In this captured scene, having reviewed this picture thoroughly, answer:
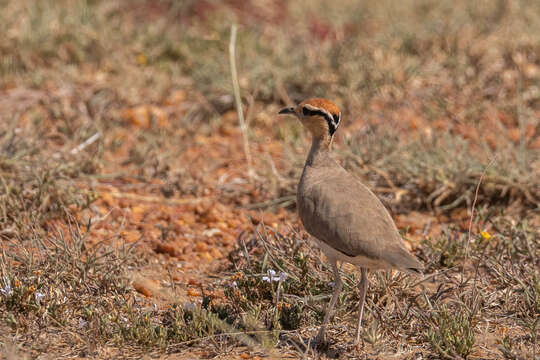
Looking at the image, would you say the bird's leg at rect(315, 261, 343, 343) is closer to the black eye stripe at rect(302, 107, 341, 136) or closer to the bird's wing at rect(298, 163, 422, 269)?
the bird's wing at rect(298, 163, 422, 269)

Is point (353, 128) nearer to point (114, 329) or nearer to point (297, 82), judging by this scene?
point (297, 82)

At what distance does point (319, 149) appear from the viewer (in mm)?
3910

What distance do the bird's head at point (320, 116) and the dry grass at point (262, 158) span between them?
2.06 ft

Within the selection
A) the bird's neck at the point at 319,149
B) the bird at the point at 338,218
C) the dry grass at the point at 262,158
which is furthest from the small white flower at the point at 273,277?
the bird's neck at the point at 319,149

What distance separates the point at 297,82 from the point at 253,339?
3.85 meters

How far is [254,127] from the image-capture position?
672cm

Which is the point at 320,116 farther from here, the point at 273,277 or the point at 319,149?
the point at 273,277

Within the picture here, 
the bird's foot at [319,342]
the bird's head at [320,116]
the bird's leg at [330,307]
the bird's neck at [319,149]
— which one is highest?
the bird's head at [320,116]

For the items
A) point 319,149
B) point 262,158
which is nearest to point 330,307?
point 319,149

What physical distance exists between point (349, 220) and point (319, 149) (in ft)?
2.15

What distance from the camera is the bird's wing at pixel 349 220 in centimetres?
323

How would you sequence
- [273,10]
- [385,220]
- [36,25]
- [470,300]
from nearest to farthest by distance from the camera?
[385,220]
[470,300]
[36,25]
[273,10]

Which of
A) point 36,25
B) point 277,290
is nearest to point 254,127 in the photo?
point 36,25

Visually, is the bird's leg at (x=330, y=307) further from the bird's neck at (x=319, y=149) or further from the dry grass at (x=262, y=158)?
the bird's neck at (x=319, y=149)
